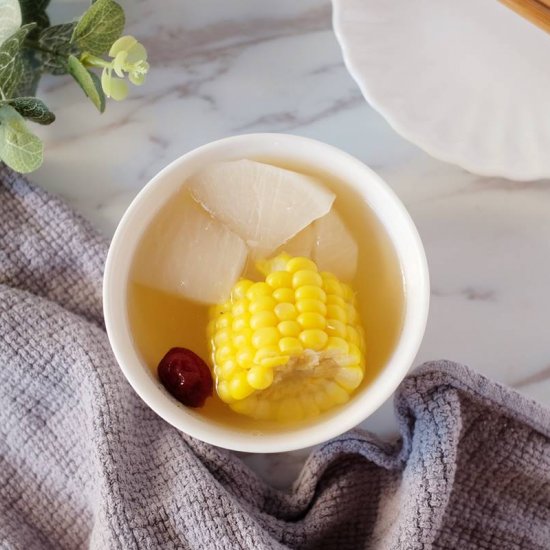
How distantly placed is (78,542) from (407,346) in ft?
1.08

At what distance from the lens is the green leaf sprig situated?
63cm

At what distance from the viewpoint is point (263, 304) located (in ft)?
1.95

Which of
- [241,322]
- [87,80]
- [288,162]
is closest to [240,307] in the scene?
[241,322]

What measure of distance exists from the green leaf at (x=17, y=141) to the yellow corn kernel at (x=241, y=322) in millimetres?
204

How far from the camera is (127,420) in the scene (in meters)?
0.66

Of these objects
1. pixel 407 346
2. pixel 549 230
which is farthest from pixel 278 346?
pixel 549 230

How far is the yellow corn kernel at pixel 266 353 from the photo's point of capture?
58cm

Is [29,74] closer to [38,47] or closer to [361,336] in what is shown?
[38,47]

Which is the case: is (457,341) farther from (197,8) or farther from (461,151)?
(197,8)

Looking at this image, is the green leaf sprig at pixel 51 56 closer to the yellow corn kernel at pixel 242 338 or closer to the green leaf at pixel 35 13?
the green leaf at pixel 35 13

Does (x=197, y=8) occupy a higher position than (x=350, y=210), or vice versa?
(x=197, y=8)

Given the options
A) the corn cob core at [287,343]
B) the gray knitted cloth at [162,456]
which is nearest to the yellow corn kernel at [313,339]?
the corn cob core at [287,343]

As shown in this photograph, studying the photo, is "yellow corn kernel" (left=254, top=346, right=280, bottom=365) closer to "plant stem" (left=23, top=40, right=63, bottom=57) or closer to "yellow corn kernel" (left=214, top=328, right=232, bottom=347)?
"yellow corn kernel" (left=214, top=328, right=232, bottom=347)

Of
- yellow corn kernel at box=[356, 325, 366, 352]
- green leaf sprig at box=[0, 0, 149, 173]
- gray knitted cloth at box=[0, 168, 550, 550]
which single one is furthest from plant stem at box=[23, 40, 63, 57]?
yellow corn kernel at box=[356, 325, 366, 352]
